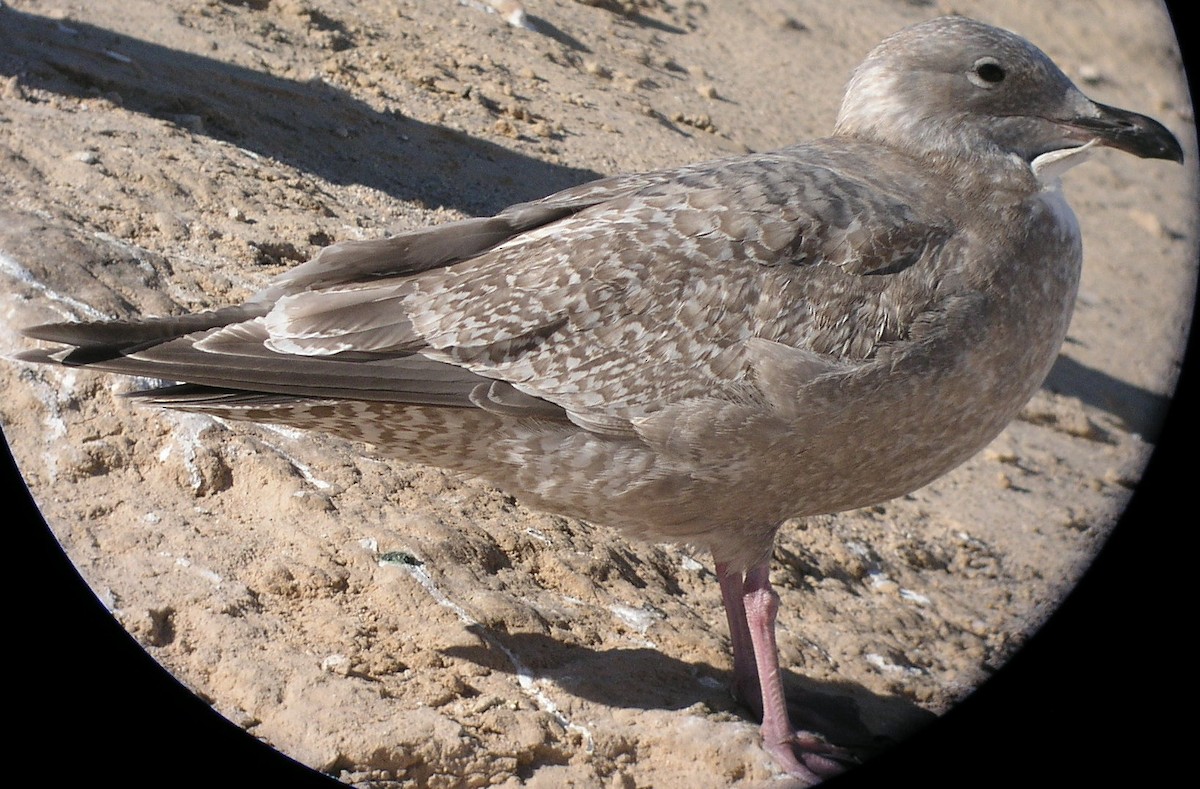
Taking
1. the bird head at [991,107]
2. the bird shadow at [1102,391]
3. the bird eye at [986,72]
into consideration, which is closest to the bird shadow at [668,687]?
the bird head at [991,107]

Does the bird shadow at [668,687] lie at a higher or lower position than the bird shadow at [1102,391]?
lower

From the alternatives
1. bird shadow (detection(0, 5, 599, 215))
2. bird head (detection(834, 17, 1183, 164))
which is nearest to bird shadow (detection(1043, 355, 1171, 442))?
bird shadow (detection(0, 5, 599, 215))

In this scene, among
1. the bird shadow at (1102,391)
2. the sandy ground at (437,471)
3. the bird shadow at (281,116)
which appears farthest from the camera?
the bird shadow at (1102,391)

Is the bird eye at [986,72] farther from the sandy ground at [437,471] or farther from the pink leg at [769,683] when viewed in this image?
the pink leg at [769,683]

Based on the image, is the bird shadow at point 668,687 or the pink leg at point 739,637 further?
the pink leg at point 739,637

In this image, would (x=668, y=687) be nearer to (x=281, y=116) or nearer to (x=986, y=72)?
(x=986, y=72)

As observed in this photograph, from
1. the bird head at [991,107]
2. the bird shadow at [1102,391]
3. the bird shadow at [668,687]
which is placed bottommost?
the bird shadow at [668,687]

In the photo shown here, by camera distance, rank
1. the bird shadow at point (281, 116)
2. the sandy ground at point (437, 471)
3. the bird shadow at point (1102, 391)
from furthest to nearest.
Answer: the bird shadow at point (1102, 391) → the bird shadow at point (281, 116) → the sandy ground at point (437, 471)

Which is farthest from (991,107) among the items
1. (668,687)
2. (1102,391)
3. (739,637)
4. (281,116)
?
(1102,391)
